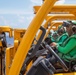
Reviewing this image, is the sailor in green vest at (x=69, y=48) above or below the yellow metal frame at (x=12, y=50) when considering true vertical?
above

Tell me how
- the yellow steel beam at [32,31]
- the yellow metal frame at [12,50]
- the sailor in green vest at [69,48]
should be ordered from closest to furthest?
the yellow steel beam at [32,31], the sailor in green vest at [69,48], the yellow metal frame at [12,50]

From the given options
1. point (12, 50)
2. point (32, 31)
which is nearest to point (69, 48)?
point (32, 31)

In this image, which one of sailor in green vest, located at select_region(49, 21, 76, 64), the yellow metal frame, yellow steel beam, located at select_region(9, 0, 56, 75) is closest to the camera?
yellow steel beam, located at select_region(9, 0, 56, 75)

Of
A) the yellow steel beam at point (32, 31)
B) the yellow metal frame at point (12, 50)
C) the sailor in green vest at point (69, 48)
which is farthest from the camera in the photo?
the yellow metal frame at point (12, 50)

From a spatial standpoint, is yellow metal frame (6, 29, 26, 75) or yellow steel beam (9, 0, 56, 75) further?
yellow metal frame (6, 29, 26, 75)

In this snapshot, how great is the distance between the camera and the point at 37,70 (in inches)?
116

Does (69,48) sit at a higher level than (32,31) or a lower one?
lower

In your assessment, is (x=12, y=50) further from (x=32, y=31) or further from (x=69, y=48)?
(x=32, y=31)

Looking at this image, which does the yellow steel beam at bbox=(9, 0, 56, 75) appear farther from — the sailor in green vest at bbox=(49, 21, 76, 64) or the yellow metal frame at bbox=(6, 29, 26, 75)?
the yellow metal frame at bbox=(6, 29, 26, 75)

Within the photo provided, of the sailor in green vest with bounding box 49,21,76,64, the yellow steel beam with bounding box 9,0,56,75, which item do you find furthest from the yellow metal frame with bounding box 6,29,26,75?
the yellow steel beam with bounding box 9,0,56,75

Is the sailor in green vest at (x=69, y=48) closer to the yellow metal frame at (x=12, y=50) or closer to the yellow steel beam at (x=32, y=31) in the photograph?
the yellow metal frame at (x=12, y=50)

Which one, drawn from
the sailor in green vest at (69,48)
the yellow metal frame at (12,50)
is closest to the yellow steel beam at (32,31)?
the sailor in green vest at (69,48)

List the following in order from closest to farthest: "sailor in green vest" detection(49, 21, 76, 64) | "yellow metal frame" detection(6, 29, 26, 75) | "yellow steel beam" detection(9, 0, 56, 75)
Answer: "yellow steel beam" detection(9, 0, 56, 75)
"sailor in green vest" detection(49, 21, 76, 64)
"yellow metal frame" detection(6, 29, 26, 75)

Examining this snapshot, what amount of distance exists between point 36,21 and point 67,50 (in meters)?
2.13
